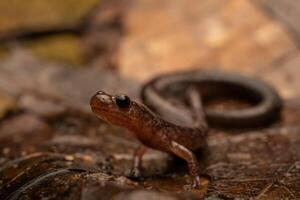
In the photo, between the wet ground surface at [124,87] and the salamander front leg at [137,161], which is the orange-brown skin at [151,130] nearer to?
the salamander front leg at [137,161]

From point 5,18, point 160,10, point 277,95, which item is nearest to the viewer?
point 277,95

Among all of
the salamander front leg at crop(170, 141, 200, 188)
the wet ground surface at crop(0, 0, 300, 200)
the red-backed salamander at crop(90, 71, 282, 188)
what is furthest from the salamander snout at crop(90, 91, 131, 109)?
the salamander front leg at crop(170, 141, 200, 188)

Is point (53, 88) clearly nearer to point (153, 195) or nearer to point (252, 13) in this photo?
point (252, 13)

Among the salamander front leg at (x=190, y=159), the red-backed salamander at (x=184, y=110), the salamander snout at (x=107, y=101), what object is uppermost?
the red-backed salamander at (x=184, y=110)

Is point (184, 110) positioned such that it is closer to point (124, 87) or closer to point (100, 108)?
point (124, 87)

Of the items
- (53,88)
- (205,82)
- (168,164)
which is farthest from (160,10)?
(168,164)

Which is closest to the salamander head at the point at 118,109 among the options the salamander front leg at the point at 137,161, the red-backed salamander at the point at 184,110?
the red-backed salamander at the point at 184,110

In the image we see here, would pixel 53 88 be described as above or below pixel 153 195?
above
